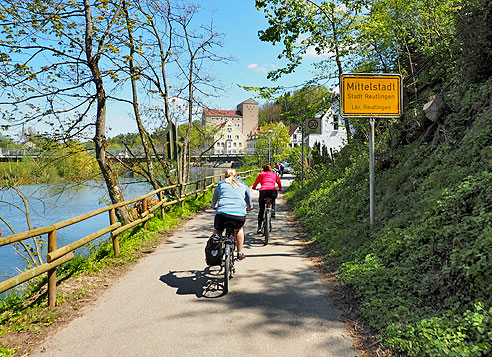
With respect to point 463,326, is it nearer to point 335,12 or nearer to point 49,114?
point 49,114

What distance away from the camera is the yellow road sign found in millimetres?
5949

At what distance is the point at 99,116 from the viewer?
9.08 meters

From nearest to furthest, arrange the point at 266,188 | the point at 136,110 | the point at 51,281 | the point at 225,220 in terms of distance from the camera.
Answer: the point at 51,281 < the point at 225,220 < the point at 266,188 < the point at 136,110

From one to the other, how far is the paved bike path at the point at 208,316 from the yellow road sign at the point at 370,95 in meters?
2.86

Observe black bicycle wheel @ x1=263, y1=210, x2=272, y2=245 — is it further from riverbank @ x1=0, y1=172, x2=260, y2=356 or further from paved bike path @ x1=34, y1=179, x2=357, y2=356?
riverbank @ x1=0, y1=172, x2=260, y2=356

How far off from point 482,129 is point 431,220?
1772 mm

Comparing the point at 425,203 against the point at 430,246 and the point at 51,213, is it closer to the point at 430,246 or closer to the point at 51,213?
the point at 430,246

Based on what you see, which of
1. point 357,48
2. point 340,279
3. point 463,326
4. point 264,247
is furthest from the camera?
point 357,48

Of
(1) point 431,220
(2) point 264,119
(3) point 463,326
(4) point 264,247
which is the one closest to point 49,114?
(4) point 264,247

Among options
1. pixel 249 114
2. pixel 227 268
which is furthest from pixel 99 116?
pixel 249 114

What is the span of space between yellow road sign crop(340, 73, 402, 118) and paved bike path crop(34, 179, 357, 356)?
286cm

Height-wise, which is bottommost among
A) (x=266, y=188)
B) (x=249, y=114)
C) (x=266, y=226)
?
(x=266, y=226)

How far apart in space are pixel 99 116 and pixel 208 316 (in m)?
7.00

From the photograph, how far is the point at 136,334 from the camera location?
3459 mm
